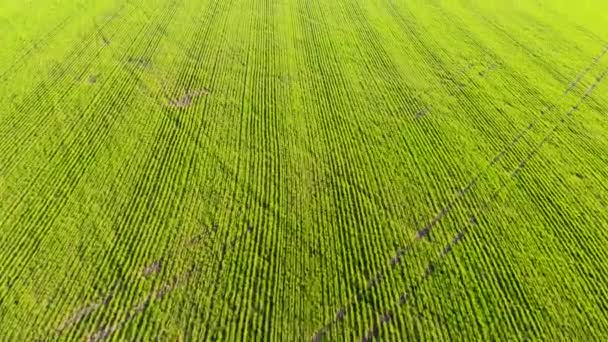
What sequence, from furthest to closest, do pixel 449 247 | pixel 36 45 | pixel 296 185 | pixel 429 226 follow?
pixel 36 45
pixel 296 185
pixel 429 226
pixel 449 247

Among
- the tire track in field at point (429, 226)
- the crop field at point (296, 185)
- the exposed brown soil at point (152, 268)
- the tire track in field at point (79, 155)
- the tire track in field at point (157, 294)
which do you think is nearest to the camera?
the tire track in field at point (157, 294)

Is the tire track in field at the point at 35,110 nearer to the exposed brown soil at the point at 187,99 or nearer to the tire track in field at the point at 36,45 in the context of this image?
the tire track in field at the point at 36,45

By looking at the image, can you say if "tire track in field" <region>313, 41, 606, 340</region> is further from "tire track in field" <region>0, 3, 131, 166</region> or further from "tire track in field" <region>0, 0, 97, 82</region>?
"tire track in field" <region>0, 0, 97, 82</region>

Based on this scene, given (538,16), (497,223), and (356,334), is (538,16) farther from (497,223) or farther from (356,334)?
(356,334)

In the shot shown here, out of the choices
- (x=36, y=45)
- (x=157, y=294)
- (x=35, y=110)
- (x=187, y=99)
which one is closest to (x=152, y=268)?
(x=157, y=294)

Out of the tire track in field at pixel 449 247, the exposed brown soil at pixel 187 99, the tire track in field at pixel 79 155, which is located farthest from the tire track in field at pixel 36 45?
the tire track in field at pixel 449 247

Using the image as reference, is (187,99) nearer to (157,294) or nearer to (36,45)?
(157,294)

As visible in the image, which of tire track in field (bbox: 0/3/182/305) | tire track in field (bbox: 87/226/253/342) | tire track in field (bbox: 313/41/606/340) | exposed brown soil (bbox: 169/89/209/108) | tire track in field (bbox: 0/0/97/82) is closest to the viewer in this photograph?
tire track in field (bbox: 87/226/253/342)

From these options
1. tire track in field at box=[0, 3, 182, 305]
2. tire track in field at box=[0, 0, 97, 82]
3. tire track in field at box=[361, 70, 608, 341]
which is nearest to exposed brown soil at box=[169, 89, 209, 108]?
tire track in field at box=[0, 3, 182, 305]
